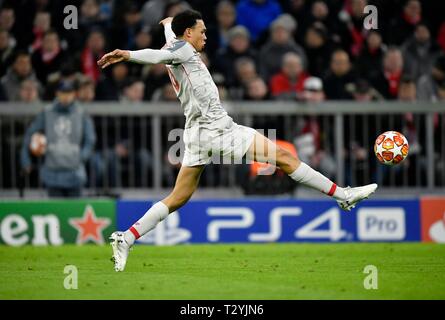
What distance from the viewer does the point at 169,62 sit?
10172mm

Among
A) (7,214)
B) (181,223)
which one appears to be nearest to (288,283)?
(181,223)

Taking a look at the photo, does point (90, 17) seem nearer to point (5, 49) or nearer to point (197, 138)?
point (5, 49)

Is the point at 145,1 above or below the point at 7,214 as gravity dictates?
above

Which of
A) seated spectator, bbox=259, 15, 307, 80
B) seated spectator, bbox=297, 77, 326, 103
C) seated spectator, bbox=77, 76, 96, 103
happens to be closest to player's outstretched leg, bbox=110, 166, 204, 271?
seated spectator, bbox=297, 77, 326, 103

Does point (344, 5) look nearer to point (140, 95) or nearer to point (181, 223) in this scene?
point (140, 95)

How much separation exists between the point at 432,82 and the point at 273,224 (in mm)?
4255

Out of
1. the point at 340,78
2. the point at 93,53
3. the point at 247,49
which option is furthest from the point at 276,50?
the point at 93,53

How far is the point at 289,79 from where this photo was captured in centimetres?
1694

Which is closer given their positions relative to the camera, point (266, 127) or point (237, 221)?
point (237, 221)

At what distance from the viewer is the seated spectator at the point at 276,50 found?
17297 mm

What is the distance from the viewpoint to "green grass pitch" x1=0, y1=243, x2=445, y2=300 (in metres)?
9.20

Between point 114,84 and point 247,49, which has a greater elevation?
point 247,49

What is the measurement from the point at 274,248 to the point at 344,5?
647 cm

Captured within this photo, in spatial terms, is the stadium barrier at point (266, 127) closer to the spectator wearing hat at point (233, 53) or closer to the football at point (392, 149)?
the spectator wearing hat at point (233, 53)
